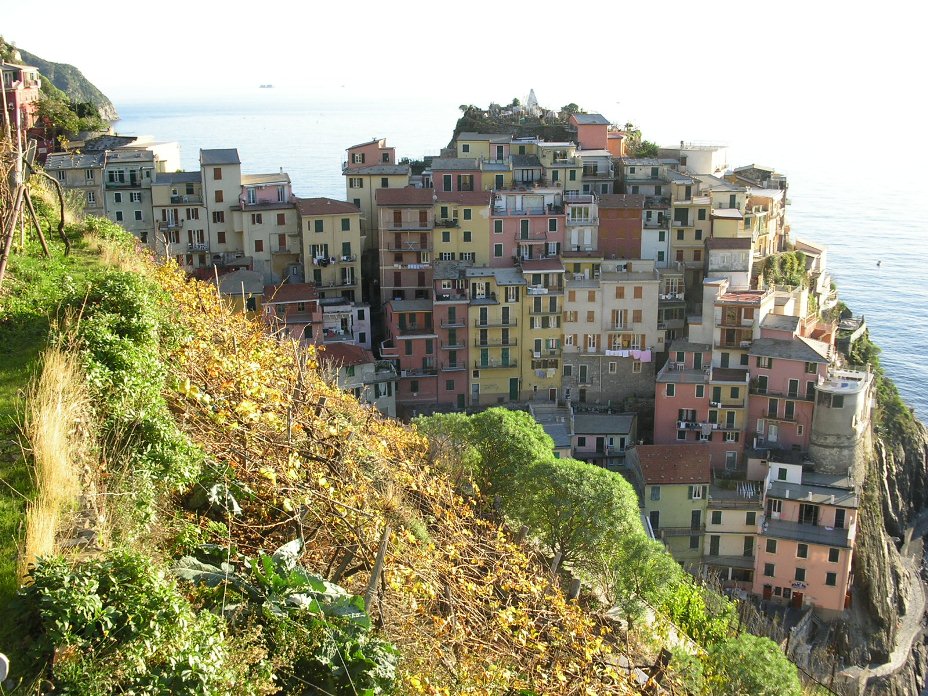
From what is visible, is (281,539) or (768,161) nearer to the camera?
(281,539)

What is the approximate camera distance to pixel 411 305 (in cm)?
3409

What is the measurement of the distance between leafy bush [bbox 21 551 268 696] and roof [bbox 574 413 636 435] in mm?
26619

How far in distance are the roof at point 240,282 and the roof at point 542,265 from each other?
8945mm

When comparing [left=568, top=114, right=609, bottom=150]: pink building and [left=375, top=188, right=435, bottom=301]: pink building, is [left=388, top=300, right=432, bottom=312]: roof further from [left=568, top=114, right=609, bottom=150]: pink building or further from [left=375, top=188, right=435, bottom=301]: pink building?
[left=568, top=114, right=609, bottom=150]: pink building

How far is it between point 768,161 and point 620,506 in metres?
90.7

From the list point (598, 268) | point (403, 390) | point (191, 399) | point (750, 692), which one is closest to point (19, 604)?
point (191, 399)

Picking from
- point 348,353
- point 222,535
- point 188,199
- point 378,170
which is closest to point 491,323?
point 348,353

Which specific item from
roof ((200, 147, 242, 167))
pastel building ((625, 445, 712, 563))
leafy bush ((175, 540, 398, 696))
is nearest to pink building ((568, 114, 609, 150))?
roof ((200, 147, 242, 167))

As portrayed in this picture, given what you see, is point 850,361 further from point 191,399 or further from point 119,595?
point 119,595

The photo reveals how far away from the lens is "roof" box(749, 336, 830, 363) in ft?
98.8

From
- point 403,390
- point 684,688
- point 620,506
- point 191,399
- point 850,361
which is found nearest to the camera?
point 191,399

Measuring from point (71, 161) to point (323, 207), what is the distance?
29.2ft

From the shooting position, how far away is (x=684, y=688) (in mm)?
10672

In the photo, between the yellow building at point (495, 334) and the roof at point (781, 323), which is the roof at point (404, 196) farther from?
the roof at point (781, 323)
